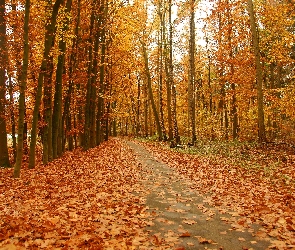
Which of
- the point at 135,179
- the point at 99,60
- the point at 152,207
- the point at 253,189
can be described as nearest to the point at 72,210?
the point at 152,207

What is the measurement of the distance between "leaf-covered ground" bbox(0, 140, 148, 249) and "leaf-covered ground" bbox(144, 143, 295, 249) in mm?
2477

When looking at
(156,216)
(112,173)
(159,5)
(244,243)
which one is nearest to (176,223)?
(156,216)

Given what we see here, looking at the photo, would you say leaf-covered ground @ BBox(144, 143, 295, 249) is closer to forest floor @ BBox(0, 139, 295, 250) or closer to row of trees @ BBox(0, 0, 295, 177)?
forest floor @ BBox(0, 139, 295, 250)

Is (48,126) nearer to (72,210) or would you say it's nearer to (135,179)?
(135,179)

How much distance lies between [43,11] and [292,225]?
702 inches

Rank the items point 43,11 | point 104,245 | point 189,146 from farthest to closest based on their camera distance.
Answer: point 189,146, point 43,11, point 104,245

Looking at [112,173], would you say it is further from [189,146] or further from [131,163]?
[189,146]

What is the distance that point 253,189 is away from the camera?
410 inches

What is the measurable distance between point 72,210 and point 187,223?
3103 mm

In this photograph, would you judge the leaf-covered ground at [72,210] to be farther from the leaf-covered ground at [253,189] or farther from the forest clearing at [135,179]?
the leaf-covered ground at [253,189]

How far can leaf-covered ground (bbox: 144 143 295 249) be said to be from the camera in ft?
23.3

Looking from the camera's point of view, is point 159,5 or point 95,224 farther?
point 159,5

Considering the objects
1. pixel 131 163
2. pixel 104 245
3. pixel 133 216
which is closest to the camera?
pixel 104 245

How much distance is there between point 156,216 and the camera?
784 centimetres
